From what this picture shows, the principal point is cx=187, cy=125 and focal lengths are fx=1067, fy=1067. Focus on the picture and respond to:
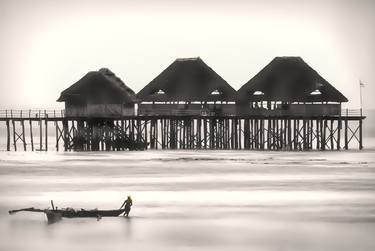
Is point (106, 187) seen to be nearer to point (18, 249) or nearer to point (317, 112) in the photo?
point (18, 249)

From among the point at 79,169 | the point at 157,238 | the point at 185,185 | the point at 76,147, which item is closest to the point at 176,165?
the point at 79,169

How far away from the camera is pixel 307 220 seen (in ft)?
116

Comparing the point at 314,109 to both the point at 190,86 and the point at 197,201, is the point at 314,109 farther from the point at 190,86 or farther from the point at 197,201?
the point at 197,201

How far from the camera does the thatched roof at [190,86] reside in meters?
72.4

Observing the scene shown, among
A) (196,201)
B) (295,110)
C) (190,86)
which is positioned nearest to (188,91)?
(190,86)

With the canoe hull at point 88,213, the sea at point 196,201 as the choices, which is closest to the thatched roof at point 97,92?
the sea at point 196,201

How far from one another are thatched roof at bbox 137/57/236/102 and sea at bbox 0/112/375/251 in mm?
7045

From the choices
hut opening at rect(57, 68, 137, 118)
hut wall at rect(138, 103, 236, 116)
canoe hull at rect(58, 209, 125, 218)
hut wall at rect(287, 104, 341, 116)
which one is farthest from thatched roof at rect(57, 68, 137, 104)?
canoe hull at rect(58, 209, 125, 218)

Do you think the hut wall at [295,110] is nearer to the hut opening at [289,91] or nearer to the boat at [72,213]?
the hut opening at [289,91]

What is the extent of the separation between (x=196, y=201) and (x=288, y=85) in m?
30.7

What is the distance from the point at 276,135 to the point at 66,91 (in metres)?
15.0

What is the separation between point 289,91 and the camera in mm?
70688

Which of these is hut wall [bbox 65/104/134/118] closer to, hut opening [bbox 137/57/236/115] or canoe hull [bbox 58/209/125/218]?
hut opening [bbox 137/57/236/115]

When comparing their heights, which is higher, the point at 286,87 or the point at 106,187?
the point at 286,87
